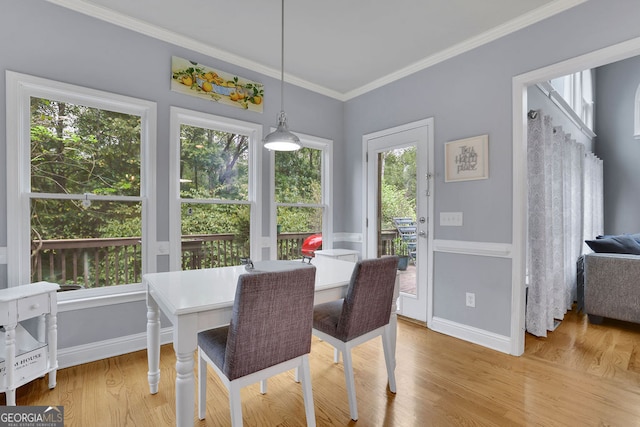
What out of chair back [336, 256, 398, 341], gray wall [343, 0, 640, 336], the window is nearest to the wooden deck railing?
chair back [336, 256, 398, 341]

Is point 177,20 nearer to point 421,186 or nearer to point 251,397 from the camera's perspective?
point 421,186

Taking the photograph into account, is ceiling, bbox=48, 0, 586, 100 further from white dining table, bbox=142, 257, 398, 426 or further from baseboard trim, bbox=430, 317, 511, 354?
baseboard trim, bbox=430, 317, 511, 354

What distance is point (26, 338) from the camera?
6.66 feet

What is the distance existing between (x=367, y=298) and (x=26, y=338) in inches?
88.0

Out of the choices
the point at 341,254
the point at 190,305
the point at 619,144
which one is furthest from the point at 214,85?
the point at 619,144

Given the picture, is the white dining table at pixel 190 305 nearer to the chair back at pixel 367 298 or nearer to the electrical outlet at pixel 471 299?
the chair back at pixel 367 298

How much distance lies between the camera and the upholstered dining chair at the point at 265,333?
1327 mm

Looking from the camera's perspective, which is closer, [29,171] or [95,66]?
[29,171]

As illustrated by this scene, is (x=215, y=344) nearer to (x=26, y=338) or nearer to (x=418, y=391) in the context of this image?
(x=418, y=391)

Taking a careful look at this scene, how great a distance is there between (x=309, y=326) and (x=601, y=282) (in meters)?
3.26

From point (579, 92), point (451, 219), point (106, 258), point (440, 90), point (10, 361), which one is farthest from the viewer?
point (579, 92)

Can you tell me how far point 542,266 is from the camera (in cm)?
278

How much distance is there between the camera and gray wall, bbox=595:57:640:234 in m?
5.18

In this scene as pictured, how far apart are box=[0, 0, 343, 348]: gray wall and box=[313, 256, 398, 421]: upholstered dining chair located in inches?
67.1
